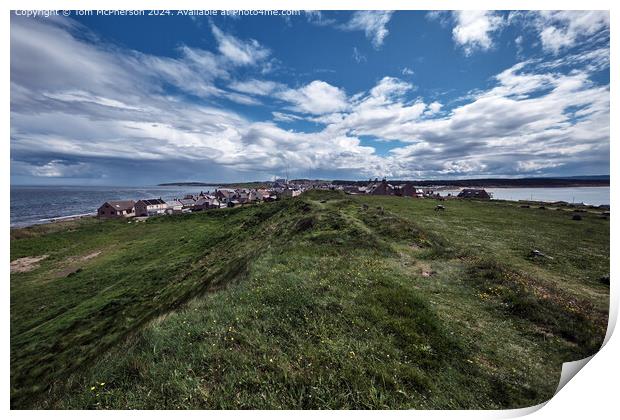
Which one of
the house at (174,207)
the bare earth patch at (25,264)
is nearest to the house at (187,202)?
the house at (174,207)

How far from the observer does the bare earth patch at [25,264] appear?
32994 millimetres

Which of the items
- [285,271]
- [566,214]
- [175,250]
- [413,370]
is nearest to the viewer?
[413,370]

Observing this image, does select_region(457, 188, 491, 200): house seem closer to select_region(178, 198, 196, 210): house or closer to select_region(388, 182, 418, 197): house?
select_region(388, 182, 418, 197): house

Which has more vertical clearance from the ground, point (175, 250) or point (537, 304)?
point (537, 304)

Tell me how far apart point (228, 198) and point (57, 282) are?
86.4 meters

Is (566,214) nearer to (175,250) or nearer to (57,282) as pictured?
(175,250)

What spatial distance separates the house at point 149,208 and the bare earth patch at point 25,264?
2439 inches

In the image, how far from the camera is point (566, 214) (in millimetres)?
43500

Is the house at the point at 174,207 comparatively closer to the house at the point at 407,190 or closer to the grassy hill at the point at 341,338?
the house at the point at 407,190

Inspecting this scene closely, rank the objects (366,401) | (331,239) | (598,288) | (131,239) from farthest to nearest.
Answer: (131,239)
(331,239)
(598,288)
(366,401)

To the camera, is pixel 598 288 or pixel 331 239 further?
pixel 331 239

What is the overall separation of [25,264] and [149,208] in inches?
2648
